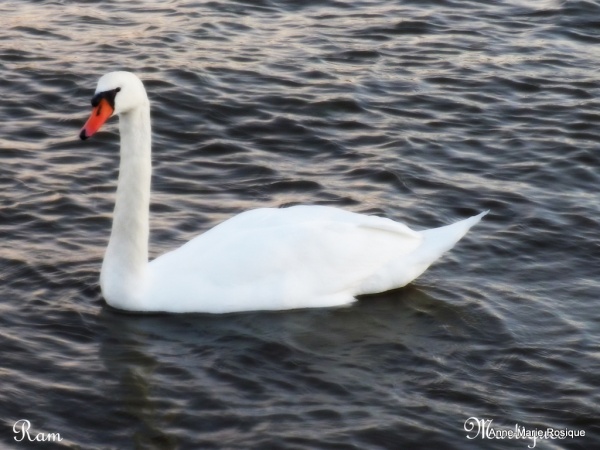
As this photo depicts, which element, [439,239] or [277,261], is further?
[439,239]

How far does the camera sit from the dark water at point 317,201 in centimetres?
742

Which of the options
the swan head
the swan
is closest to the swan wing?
the swan

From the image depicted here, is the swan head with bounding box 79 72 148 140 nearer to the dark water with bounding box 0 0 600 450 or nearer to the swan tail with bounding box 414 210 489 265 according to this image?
the dark water with bounding box 0 0 600 450

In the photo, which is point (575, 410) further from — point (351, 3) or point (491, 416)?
point (351, 3)

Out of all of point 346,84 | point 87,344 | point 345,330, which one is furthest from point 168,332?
point 346,84

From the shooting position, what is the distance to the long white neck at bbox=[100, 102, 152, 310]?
333 inches

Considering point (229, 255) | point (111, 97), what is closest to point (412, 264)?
point (229, 255)

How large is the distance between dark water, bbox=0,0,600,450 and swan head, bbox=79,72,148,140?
129 centimetres

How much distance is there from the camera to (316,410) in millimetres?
7367

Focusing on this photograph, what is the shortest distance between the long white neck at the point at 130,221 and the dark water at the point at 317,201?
201mm

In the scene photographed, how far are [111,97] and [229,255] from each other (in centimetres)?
129

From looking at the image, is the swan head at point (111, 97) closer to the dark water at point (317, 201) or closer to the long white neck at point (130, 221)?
the long white neck at point (130, 221)

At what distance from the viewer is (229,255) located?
848cm

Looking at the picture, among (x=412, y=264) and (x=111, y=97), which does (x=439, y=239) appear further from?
(x=111, y=97)
